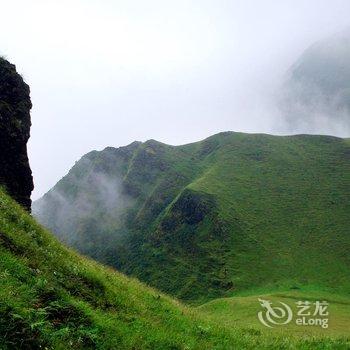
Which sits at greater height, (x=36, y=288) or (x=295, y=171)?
(x=295, y=171)

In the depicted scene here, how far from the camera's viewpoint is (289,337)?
693 inches

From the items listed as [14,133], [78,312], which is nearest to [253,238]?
[14,133]

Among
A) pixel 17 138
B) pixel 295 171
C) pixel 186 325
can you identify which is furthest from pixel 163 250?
pixel 186 325

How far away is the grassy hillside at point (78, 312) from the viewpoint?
10.7 m

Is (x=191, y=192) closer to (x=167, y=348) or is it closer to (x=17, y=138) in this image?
(x=17, y=138)

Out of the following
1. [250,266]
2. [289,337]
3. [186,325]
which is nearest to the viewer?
[186,325]

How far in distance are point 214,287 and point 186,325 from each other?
133740 mm

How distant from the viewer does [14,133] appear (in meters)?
29.1

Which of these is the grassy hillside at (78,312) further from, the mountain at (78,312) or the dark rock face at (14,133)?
the dark rock face at (14,133)

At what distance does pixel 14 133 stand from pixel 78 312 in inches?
770

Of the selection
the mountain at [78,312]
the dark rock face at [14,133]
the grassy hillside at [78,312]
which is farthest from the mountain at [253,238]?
the mountain at [78,312]

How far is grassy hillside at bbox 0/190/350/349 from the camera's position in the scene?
10734 mm

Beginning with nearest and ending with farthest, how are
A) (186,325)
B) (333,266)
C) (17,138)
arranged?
(186,325) → (17,138) → (333,266)

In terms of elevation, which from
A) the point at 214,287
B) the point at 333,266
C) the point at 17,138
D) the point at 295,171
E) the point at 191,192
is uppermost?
the point at 295,171
